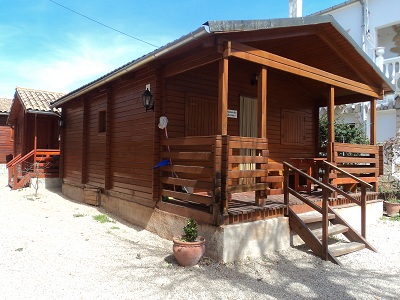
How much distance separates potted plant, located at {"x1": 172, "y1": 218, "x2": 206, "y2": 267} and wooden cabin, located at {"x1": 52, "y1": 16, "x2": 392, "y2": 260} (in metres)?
0.39

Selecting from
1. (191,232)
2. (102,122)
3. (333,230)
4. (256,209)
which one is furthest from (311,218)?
(102,122)

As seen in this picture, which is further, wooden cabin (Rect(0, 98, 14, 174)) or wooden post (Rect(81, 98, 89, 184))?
wooden cabin (Rect(0, 98, 14, 174))

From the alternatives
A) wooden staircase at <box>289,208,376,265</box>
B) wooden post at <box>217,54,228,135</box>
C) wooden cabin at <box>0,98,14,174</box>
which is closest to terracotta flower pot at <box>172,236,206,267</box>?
wooden post at <box>217,54,228,135</box>

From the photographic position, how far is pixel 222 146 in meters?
4.95

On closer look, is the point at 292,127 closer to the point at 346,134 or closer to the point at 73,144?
the point at 346,134

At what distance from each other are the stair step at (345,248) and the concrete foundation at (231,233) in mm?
724

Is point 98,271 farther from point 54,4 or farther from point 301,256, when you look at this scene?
point 54,4

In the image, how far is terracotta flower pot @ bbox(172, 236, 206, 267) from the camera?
15.3 ft

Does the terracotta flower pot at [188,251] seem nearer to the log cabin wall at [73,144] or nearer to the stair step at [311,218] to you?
the stair step at [311,218]

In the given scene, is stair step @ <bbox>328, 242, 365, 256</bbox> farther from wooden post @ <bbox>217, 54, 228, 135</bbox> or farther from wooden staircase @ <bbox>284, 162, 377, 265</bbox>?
wooden post @ <bbox>217, 54, 228, 135</bbox>

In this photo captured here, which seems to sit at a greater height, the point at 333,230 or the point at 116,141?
the point at 116,141

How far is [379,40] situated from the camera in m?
14.6

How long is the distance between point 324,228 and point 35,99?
13.0 metres

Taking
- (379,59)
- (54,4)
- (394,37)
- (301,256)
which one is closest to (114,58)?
(54,4)
